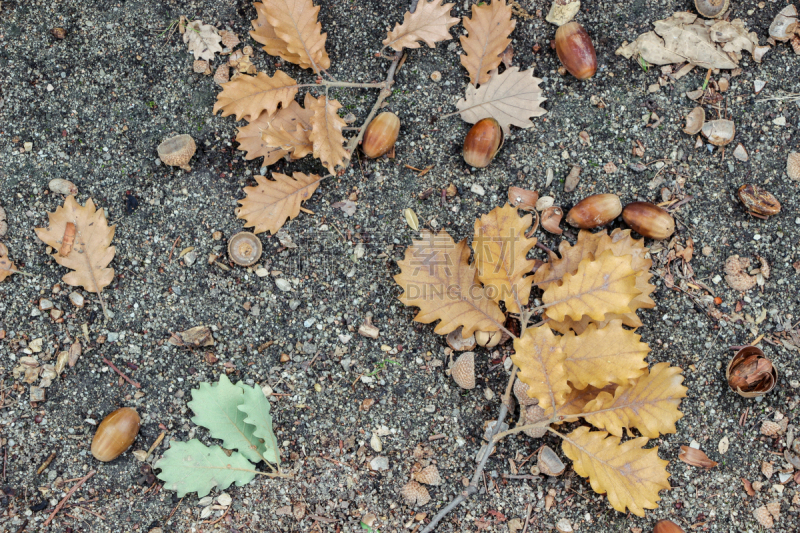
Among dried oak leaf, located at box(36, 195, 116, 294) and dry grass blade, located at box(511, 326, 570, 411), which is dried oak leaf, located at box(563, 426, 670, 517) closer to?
dry grass blade, located at box(511, 326, 570, 411)

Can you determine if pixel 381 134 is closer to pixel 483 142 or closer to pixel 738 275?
pixel 483 142

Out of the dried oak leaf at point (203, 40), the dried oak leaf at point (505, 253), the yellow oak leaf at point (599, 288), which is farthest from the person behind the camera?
the dried oak leaf at point (203, 40)

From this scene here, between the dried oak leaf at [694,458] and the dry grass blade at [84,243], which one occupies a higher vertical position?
the dry grass blade at [84,243]

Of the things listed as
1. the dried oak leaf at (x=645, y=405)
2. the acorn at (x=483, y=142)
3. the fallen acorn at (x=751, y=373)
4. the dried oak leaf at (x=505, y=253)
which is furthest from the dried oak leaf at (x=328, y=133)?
the fallen acorn at (x=751, y=373)

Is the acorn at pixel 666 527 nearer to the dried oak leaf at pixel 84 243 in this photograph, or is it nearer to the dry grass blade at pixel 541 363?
the dry grass blade at pixel 541 363

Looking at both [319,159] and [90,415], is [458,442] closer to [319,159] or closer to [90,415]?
[319,159]

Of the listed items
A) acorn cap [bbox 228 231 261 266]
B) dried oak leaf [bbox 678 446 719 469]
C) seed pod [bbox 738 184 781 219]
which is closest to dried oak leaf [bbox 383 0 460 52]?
acorn cap [bbox 228 231 261 266]

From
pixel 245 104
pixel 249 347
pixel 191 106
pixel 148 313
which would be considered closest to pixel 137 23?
pixel 191 106
